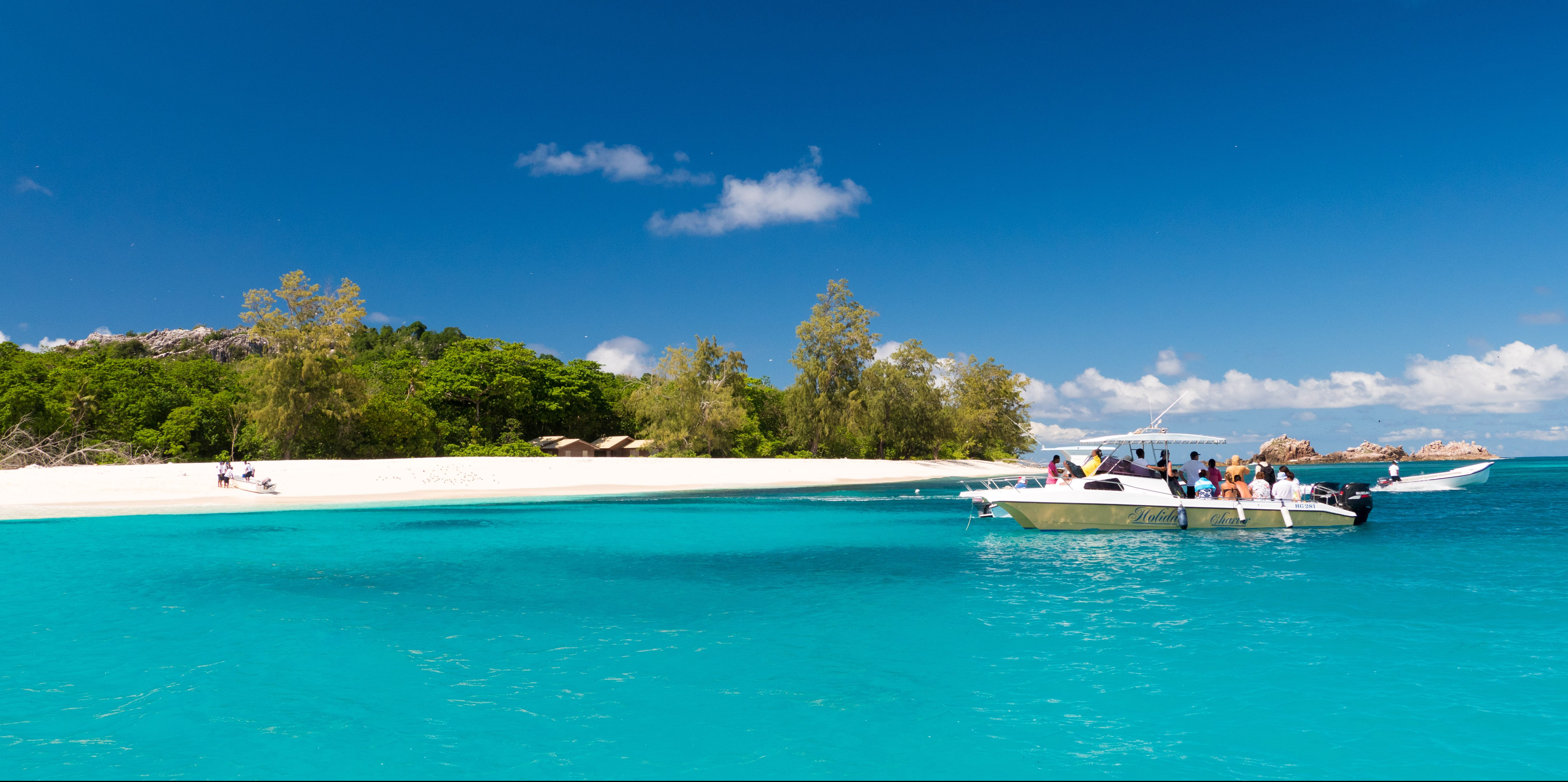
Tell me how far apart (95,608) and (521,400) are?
7070cm

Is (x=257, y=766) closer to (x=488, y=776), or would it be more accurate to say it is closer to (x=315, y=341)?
(x=488, y=776)

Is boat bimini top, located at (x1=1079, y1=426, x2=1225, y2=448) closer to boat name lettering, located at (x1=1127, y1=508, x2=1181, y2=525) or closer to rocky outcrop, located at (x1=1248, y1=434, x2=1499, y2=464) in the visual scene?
boat name lettering, located at (x1=1127, y1=508, x2=1181, y2=525)

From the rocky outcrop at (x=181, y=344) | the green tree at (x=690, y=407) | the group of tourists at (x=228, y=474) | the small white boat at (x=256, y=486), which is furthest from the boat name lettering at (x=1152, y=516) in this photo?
the rocky outcrop at (x=181, y=344)

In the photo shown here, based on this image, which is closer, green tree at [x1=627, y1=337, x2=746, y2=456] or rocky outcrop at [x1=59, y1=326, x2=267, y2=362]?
green tree at [x1=627, y1=337, x2=746, y2=456]

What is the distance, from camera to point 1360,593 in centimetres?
1562

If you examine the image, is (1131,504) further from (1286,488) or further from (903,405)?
(903,405)

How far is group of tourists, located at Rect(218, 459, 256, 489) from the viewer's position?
138 feet

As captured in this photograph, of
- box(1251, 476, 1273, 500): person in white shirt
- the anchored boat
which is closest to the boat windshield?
the anchored boat

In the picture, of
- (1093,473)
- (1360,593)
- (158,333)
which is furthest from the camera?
(158,333)

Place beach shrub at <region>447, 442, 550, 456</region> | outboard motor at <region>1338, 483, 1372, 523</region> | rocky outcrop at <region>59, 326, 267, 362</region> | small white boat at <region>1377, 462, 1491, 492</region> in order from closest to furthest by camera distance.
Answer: outboard motor at <region>1338, 483, 1372, 523</region> < small white boat at <region>1377, 462, 1491, 492</region> < beach shrub at <region>447, 442, 550, 456</region> < rocky outcrop at <region>59, 326, 267, 362</region>

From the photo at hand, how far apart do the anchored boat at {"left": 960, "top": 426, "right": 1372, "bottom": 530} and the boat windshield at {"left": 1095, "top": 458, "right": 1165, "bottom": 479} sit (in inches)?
0.8

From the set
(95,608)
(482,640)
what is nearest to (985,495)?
(482,640)

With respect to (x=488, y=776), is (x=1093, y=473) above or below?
above

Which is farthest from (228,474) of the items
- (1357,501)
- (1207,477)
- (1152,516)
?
(1357,501)
